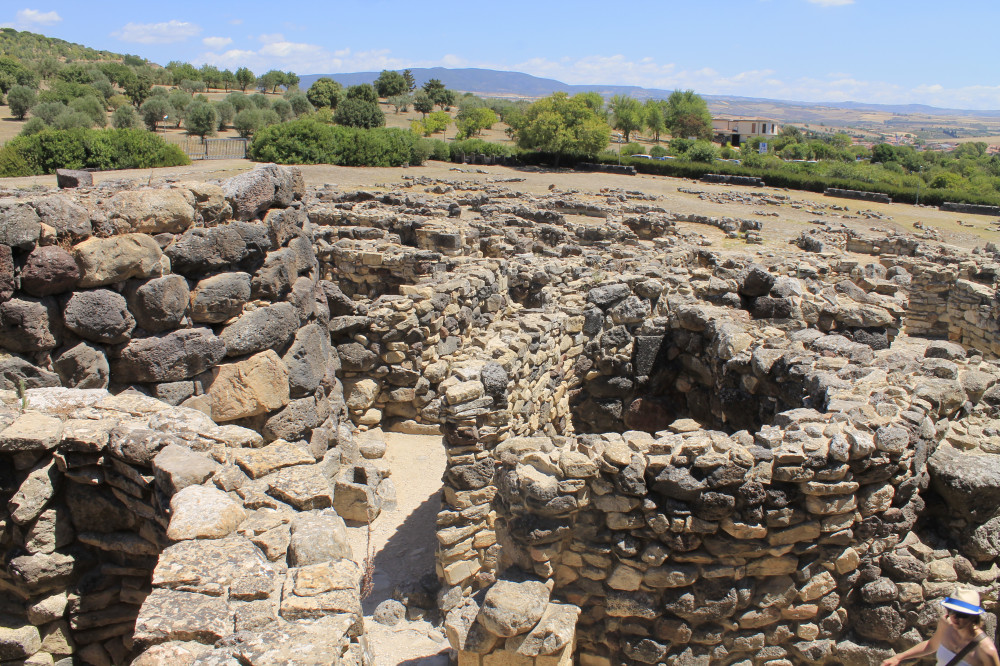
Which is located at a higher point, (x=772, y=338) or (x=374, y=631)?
(x=772, y=338)

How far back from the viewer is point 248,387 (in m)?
7.37

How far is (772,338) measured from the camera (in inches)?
337

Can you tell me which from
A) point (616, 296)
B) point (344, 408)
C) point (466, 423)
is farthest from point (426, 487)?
point (616, 296)

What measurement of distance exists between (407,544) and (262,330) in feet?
10.6

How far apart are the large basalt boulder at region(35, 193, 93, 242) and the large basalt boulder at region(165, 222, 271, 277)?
750mm

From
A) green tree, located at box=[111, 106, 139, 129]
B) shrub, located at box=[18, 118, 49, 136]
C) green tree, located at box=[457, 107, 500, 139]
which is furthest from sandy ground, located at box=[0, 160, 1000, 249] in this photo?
green tree, located at box=[457, 107, 500, 139]

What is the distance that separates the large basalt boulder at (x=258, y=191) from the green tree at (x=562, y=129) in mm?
42577

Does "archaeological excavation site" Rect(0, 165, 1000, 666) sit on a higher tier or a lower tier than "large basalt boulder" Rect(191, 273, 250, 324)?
lower

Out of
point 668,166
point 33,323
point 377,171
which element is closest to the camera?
point 33,323

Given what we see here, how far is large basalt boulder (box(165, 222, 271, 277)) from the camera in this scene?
6809mm

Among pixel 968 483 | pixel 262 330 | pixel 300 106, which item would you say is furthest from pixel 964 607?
pixel 300 106

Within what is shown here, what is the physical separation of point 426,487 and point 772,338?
16.8 ft

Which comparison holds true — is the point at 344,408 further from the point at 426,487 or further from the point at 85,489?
the point at 85,489

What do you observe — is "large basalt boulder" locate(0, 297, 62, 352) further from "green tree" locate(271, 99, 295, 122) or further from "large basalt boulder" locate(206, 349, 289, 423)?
"green tree" locate(271, 99, 295, 122)
